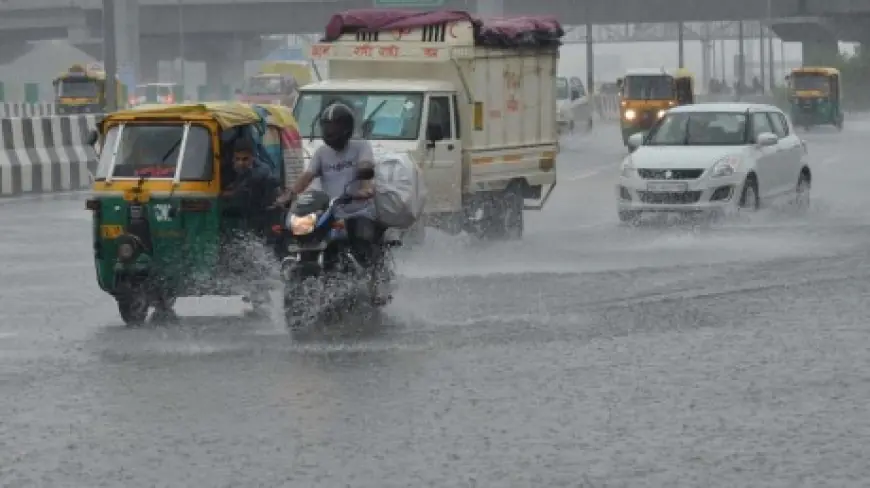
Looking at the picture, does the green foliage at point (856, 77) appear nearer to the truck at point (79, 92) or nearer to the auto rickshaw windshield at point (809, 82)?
the auto rickshaw windshield at point (809, 82)

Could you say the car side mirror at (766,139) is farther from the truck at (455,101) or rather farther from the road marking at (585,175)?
the road marking at (585,175)

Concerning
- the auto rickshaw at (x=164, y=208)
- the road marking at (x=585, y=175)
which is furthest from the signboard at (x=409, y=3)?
the auto rickshaw at (x=164, y=208)

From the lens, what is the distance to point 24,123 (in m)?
34.1

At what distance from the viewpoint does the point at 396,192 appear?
1517cm

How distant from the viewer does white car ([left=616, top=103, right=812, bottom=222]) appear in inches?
979

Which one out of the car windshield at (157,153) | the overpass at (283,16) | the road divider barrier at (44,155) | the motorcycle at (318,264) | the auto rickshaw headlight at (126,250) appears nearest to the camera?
the motorcycle at (318,264)

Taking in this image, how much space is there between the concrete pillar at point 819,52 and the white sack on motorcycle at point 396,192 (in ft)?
285

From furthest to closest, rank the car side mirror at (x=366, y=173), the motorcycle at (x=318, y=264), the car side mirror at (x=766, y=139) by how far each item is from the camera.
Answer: the car side mirror at (x=766, y=139)
the car side mirror at (x=366, y=173)
the motorcycle at (x=318, y=264)

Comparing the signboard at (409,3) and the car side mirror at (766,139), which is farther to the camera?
the signboard at (409,3)

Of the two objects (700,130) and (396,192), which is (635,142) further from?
(396,192)

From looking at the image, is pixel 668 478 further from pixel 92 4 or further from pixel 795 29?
pixel 92 4

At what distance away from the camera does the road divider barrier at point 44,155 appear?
33.7 metres

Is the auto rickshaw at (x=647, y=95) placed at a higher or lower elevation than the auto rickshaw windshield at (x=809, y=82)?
lower

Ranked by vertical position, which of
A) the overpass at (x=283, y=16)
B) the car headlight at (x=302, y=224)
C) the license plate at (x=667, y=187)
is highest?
the overpass at (x=283, y=16)
